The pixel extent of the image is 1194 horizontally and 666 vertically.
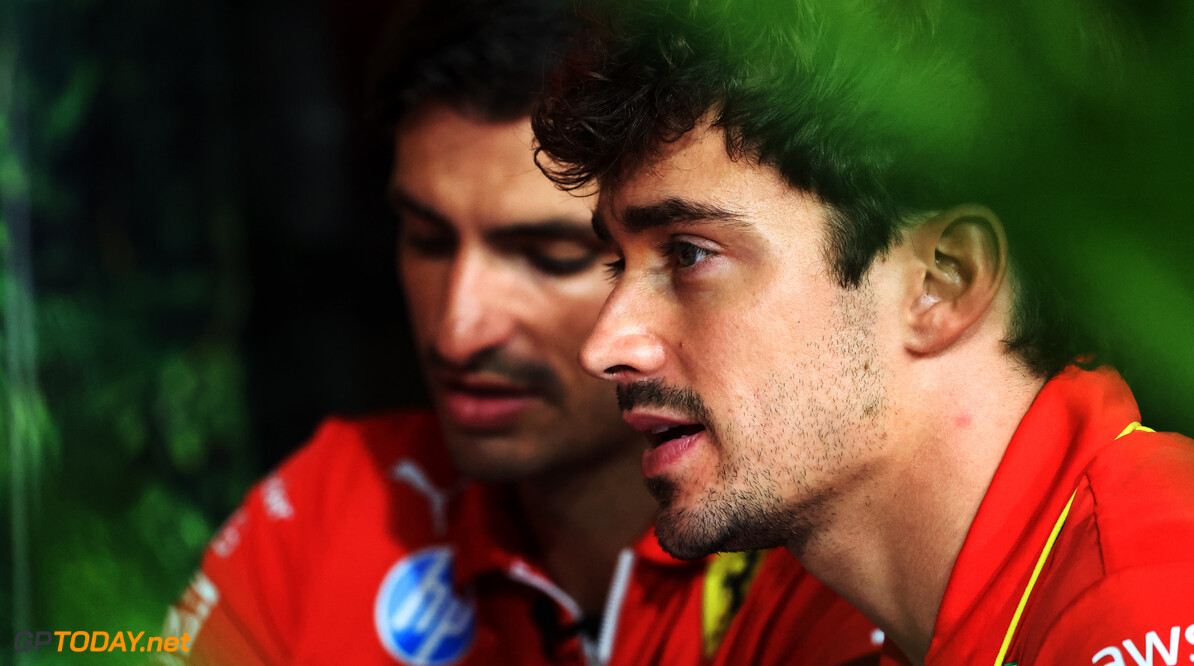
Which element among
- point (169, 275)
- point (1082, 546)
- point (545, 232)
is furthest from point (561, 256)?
point (169, 275)

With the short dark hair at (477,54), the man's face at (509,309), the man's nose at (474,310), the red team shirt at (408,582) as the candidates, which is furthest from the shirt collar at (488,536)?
the short dark hair at (477,54)

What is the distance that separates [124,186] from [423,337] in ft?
2.26

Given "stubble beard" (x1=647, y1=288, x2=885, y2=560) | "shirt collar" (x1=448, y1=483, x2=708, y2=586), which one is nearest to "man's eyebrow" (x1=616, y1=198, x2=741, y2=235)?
"stubble beard" (x1=647, y1=288, x2=885, y2=560)

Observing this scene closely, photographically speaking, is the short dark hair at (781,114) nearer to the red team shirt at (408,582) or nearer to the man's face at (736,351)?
the man's face at (736,351)

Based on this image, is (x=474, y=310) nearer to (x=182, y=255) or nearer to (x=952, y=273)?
(x=952, y=273)

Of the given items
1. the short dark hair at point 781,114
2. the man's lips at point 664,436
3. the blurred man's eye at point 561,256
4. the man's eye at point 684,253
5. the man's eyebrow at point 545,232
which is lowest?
the man's lips at point 664,436

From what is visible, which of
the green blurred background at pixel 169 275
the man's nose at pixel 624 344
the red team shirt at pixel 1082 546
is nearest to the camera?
the red team shirt at pixel 1082 546

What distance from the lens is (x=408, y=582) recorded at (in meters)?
1.59

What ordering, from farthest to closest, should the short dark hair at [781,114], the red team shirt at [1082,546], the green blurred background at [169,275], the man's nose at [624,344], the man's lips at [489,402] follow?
the man's lips at [489,402]
the green blurred background at [169,275]
the man's nose at [624,344]
the short dark hair at [781,114]
the red team shirt at [1082,546]

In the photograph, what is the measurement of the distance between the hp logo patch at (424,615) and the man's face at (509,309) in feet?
0.83

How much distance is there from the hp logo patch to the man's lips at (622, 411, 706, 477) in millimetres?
708

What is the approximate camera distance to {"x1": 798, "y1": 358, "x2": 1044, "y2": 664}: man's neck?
865 millimetres

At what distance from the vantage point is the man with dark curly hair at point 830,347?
2.69 feet

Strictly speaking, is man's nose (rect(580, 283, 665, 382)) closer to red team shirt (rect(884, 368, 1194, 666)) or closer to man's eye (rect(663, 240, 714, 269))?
man's eye (rect(663, 240, 714, 269))
